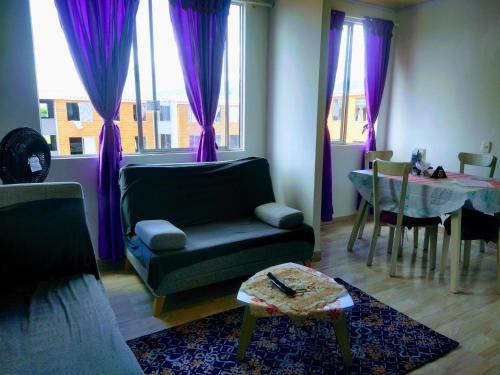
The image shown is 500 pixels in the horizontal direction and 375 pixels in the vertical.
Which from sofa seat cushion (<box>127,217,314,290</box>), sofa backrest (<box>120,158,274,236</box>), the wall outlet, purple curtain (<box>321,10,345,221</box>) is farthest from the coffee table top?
the wall outlet

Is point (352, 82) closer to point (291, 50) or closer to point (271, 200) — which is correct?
point (291, 50)

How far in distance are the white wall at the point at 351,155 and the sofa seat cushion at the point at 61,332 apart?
323 cm

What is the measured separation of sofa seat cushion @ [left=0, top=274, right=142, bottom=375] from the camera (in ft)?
4.06

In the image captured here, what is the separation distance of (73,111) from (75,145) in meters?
0.28

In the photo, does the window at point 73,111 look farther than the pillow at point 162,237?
Yes

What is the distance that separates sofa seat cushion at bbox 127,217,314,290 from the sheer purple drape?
221 cm

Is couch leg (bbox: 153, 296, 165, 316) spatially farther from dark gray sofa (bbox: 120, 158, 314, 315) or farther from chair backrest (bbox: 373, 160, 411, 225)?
chair backrest (bbox: 373, 160, 411, 225)

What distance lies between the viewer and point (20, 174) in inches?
81.0

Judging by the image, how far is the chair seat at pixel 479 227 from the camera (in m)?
2.64

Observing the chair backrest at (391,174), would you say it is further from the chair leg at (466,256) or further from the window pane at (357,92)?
the window pane at (357,92)

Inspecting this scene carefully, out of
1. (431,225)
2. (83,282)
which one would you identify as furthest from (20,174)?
(431,225)

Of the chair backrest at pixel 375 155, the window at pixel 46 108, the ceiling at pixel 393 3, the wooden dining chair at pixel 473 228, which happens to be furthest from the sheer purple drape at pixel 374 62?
the window at pixel 46 108

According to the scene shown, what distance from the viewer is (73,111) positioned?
2912mm

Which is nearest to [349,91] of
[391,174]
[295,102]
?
[295,102]
